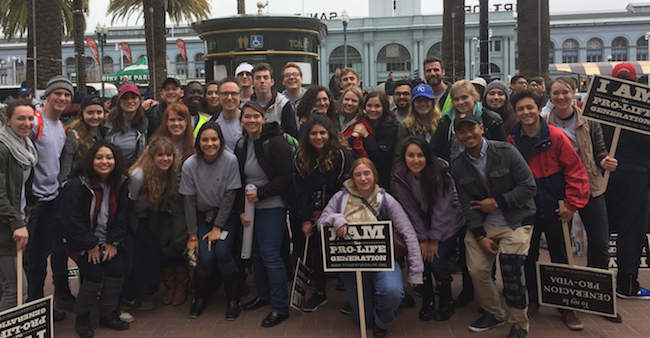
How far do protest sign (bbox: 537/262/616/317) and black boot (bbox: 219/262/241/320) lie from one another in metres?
2.78

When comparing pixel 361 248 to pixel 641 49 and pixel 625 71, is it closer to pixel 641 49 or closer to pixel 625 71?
pixel 625 71

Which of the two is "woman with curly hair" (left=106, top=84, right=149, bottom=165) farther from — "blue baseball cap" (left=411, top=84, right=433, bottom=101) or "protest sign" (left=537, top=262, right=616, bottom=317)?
"protest sign" (left=537, top=262, right=616, bottom=317)

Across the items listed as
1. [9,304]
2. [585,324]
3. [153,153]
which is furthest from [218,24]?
[585,324]

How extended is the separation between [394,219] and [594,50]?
3079 inches

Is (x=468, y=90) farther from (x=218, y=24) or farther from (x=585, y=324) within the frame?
(x=218, y=24)

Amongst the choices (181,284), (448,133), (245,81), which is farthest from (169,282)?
(448,133)

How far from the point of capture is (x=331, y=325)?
519 centimetres

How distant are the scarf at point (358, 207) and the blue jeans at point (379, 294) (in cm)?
48

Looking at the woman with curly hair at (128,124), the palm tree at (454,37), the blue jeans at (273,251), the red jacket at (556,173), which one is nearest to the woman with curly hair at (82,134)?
the woman with curly hair at (128,124)

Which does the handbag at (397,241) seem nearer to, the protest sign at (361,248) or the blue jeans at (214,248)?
the protest sign at (361,248)

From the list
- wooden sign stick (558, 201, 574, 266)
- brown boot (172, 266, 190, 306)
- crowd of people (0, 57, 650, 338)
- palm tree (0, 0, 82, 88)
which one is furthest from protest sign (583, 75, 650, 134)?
palm tree (0, 0, 82, 88)

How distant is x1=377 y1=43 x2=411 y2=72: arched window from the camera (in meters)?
67.2

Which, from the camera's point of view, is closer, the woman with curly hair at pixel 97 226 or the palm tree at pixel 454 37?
the woman with curly hair at pixel 97 226

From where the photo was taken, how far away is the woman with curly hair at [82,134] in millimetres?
5391
